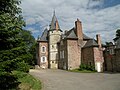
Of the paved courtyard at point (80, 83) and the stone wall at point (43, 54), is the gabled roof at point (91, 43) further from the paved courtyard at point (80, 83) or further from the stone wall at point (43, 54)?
the paved courtyard at point (80, 83)

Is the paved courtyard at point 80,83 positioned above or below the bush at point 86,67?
below

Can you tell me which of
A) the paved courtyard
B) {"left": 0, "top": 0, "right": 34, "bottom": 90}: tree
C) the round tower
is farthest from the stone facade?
{"left": 0, "top": 0, "right": 34, "bottom": 90}: tree

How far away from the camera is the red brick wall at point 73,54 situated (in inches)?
1705

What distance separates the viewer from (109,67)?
40.9 m

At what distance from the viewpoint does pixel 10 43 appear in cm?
1284

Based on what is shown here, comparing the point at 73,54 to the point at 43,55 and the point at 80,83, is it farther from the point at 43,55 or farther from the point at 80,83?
the point at 80,83

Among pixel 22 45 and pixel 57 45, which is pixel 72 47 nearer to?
pixel 57 45

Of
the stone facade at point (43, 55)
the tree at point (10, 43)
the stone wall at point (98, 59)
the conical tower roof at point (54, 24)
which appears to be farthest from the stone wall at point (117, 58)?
the tree at point (10, 43)

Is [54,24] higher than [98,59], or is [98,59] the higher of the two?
[54,24]

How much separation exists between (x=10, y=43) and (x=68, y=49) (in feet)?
102

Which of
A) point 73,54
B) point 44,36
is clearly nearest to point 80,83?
point 73,54

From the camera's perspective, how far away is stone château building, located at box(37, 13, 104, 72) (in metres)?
41.6

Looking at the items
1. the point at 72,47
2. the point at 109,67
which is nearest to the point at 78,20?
the point at 72,47

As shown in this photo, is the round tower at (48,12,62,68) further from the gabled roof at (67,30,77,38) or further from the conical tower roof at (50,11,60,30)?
the gabled roof at (67,30,77,38)
